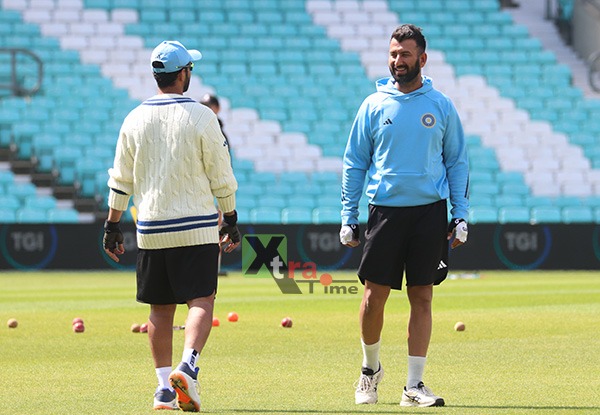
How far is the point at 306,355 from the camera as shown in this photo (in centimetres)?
1033

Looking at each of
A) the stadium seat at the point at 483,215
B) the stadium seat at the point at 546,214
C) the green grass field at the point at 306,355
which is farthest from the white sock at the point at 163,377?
the stadium seat at the point at 546,214

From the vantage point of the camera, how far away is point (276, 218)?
26.7 meters

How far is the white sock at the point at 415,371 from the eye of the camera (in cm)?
757

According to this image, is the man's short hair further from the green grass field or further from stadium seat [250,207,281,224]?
stadium seat [250,207,281,224]

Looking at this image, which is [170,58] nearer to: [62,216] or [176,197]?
[176,197]

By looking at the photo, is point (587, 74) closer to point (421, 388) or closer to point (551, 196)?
point (551, 196)

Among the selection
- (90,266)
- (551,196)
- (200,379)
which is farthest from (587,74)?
(200,379)

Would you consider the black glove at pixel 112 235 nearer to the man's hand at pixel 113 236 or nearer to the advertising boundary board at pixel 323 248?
the man's hand at pixel 113 236

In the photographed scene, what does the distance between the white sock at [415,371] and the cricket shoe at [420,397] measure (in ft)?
0.10

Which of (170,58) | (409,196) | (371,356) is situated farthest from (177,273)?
(409,196)

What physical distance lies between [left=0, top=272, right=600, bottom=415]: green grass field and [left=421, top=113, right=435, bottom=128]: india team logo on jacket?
1599 mm

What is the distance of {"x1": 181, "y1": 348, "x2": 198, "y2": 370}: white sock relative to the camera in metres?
7.03

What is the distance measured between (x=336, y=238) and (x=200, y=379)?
1594 centimetres

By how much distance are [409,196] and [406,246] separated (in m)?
0.30
